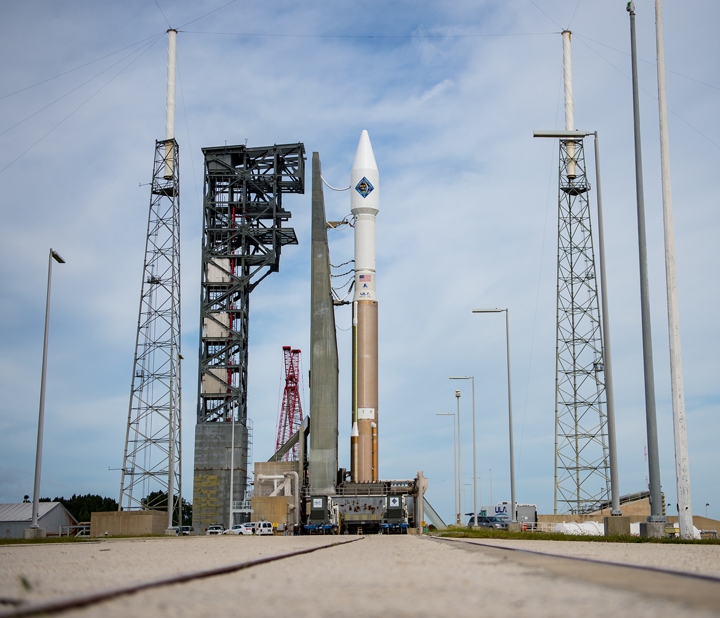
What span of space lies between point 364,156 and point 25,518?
45870mm

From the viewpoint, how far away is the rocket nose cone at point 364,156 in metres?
54.2

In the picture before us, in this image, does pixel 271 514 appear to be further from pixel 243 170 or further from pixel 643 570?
pixel 643 570

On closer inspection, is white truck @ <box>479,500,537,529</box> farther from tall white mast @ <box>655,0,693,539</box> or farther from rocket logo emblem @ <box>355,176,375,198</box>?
tall white mast @ <box>655,0,693,539</box>

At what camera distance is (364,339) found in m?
51.3

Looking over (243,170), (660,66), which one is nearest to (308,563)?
(660,66)

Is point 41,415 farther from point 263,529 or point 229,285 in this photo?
point 229,285

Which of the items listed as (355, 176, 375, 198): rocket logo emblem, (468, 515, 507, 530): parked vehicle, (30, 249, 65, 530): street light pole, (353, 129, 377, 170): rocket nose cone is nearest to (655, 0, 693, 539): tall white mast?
(30, 249, 65, 530): street light pole

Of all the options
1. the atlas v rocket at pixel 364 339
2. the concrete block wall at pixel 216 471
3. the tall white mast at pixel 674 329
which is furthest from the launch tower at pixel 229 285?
the tall white mast at pixel 674 329

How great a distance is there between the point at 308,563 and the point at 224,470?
57960mm

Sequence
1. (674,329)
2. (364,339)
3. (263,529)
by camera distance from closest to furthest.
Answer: (674,329) → (263,529) → (364,339)

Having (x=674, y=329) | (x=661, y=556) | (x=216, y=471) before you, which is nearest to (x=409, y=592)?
(x=661, y=556)

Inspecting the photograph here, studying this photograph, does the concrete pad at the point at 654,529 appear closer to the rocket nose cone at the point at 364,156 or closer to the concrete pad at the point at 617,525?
the concrete pad at the point at 617,525

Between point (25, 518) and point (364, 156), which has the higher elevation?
point (364, 156)

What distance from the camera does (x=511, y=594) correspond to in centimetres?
571
